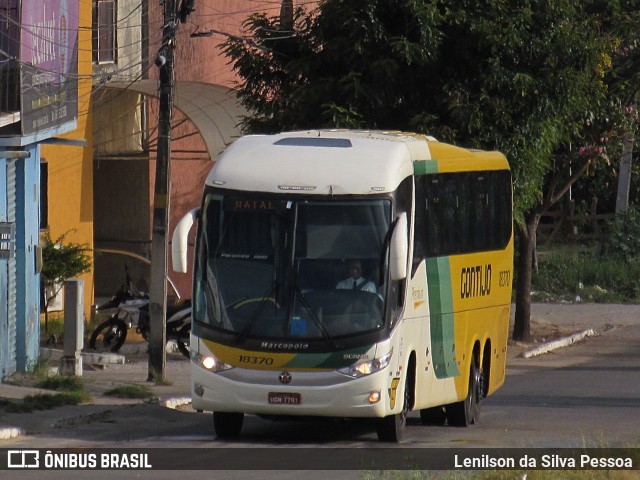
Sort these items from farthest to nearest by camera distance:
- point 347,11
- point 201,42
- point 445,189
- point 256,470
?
1. point 201,42
2. point 347,11
3. point 445,189
4. point 256,470

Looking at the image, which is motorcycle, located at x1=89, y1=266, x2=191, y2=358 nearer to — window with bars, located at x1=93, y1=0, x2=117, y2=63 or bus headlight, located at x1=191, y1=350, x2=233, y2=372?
window with bars, located at x1=93, y1=0, x2=117, y2=63

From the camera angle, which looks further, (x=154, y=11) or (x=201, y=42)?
(x=201, y=42)

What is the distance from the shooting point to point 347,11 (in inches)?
845

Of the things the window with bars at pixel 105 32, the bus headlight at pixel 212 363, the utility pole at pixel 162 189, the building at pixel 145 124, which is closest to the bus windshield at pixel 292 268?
the bus headlight at pixel 212 363

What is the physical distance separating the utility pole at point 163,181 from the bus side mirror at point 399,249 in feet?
20.9

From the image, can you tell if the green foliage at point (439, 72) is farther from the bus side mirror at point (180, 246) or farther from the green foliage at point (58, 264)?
the bus side mirror at point (180, 246)

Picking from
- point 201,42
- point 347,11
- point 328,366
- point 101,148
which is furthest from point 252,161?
point 201,42

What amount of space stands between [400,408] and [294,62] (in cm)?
1049

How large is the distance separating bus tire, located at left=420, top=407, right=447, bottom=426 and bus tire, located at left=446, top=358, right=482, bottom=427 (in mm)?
259

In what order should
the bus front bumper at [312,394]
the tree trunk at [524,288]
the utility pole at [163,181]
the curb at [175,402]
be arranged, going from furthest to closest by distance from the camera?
the tree trunk at [524,288] < the utility pole at [163,181] < the curb at [175,402] < the bus front bumper at [312,394]

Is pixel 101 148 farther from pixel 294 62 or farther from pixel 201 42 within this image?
pixel 294 62

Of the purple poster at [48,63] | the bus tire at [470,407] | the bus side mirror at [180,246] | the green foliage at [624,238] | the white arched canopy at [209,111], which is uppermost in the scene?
the purple poster at [48,63]

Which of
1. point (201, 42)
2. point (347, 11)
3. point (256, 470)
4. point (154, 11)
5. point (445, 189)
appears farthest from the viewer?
point (201, 42)

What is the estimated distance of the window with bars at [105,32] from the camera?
2798 cm
